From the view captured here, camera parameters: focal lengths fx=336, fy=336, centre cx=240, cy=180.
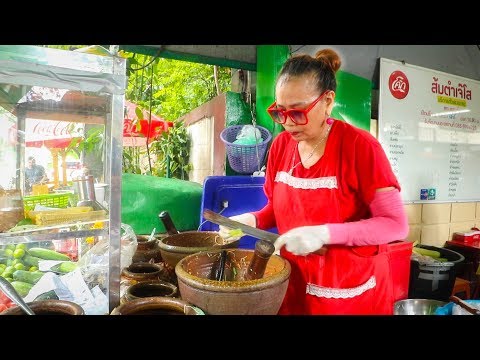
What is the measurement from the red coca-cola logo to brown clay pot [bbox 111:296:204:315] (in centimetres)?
343

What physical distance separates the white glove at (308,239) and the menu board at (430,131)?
8.42 ft

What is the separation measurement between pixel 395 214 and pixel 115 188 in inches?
49.5

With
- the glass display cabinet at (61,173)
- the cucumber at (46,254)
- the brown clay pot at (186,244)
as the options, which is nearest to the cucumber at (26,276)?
the glass display cabinet at (61,173)

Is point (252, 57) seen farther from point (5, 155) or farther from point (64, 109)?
point (5, 155)

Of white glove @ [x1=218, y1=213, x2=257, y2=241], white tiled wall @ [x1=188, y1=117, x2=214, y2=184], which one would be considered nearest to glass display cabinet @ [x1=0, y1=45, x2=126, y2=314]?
white glove @ [x1=218, y1=213, x2=257, y2=241]

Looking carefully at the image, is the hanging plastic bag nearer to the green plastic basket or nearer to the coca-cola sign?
the coca-cola sign

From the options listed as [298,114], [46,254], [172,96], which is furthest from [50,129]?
[172,96]

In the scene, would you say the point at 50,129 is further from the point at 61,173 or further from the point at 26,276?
the point at 26,276

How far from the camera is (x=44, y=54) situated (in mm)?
1352

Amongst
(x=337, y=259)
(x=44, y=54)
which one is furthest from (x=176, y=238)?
(x=44, y=54)

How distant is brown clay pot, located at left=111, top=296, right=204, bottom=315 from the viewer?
4.24 feet

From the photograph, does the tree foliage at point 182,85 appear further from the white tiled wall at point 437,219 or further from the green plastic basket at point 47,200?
the green plastic basket at point 47,200

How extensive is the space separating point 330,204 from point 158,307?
36.4 inches

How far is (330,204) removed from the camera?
1664 mm
